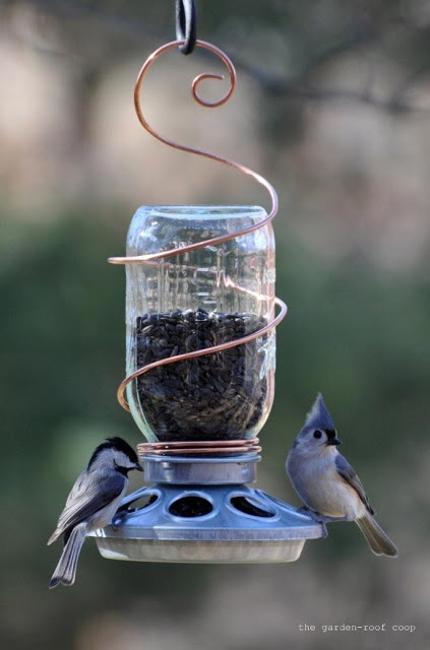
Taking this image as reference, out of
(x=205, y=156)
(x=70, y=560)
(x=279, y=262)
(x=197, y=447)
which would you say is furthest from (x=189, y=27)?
(x=279, y=262)

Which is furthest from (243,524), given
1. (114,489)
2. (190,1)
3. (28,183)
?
(28,183)

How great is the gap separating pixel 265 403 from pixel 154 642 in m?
4.51

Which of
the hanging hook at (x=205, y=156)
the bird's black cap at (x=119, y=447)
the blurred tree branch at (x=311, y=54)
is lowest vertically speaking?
the bird's black cap at (x=119, y=447)

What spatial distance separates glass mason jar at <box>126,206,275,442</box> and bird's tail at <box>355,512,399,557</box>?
56 cm

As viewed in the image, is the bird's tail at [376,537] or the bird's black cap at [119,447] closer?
the bird's black cap at [119,447]

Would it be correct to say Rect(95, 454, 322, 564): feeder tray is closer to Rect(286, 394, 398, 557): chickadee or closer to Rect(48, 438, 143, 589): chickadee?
Rect(48, 438, 143, 589): chickadee

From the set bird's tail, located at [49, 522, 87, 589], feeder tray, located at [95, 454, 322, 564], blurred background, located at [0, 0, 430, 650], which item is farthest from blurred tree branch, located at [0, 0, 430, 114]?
bird's tail, located at [49, 522, 87, 589]

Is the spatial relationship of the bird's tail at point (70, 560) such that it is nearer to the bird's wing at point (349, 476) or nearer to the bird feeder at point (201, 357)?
the bird feeder at point (201, 357)

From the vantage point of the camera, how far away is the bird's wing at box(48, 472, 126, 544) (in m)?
3.54

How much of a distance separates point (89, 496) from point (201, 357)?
49cm

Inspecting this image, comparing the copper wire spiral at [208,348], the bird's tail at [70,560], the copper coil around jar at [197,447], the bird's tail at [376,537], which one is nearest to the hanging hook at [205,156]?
the copper wire spiral at [208,348]

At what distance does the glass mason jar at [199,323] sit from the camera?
3674mm

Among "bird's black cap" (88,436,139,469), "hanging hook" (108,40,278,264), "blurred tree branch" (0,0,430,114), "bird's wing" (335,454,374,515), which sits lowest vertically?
"bird's wing" (335,454,374,515)

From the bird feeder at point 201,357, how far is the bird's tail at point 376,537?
22.4 inches
